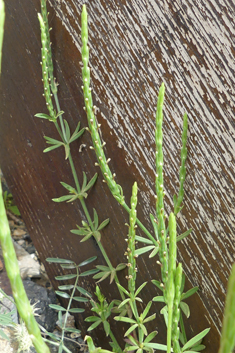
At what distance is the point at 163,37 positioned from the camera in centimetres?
83

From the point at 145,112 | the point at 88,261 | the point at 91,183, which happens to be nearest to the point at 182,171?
the point at 145,112

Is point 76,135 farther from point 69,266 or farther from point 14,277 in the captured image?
point 14,277

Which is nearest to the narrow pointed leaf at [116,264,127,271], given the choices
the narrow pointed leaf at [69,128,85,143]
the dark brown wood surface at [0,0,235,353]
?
the dark brown wood surface at [0,0,235,353]

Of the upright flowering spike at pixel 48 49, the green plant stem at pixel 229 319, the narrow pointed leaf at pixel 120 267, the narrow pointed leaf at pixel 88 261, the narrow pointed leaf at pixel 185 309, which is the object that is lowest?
the narrow pointed leaf at pixel 185 309

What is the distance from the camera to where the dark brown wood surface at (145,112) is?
0.78 meters

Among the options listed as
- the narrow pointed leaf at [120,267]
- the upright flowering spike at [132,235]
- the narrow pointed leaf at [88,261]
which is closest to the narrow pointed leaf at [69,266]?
the narrow pointed leaf at [88,261]

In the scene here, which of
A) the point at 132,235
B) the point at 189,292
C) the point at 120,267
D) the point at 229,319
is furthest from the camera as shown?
the point at 120,267

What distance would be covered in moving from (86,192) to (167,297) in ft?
1.95

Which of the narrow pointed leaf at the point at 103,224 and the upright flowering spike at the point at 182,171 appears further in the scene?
the narrow pointed leaf at the point at 103,224

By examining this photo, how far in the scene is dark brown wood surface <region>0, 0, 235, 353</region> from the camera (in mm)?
784

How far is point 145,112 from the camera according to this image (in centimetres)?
91

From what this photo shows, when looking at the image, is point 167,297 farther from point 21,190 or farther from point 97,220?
point 21,190

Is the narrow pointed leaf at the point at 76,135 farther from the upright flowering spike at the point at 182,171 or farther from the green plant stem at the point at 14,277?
the green plant stem at the point at 14,277

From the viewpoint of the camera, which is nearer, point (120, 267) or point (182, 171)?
point (182, 171)
